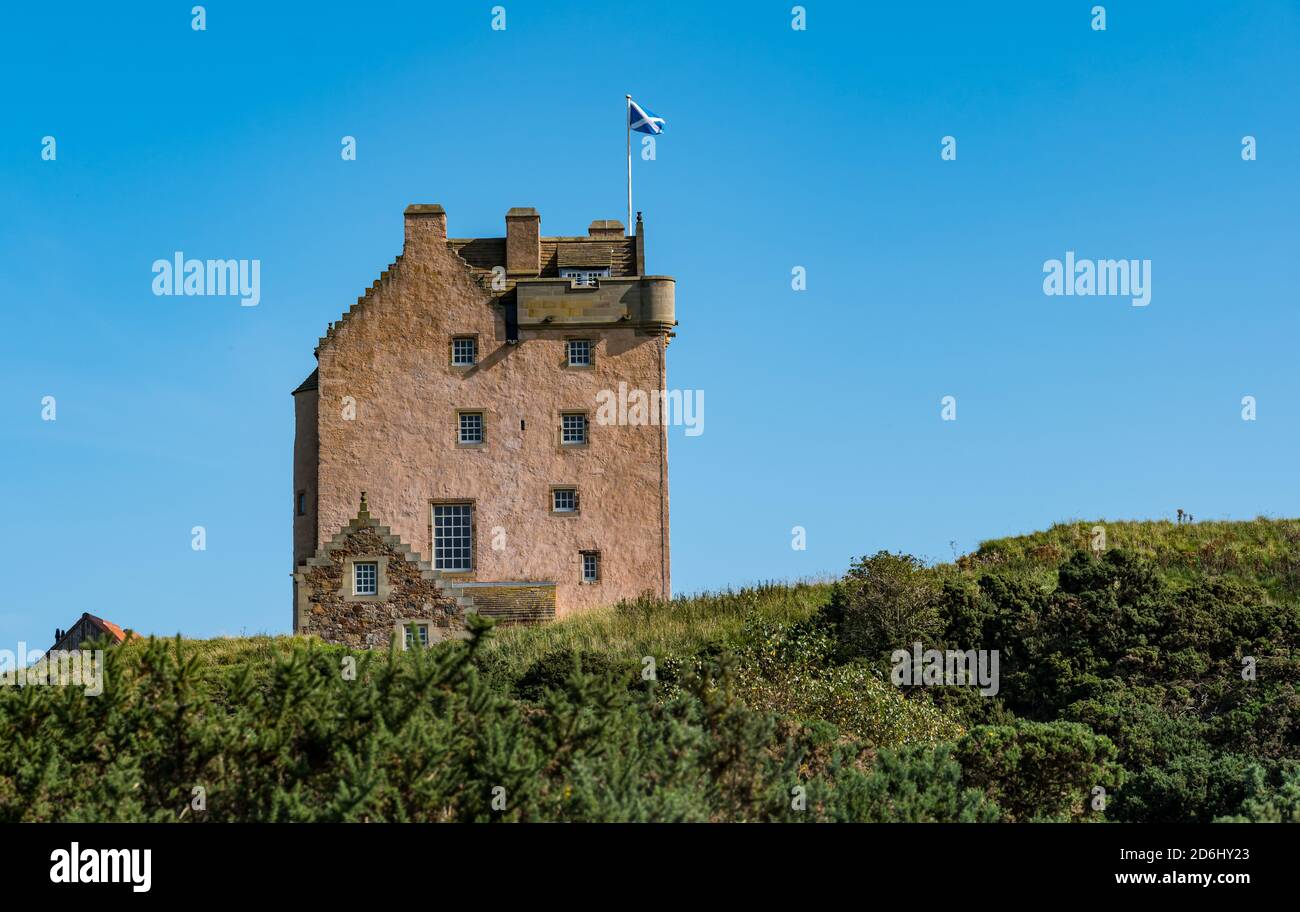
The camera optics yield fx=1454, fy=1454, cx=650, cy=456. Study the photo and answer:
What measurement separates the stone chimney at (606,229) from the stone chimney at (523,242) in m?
1.80

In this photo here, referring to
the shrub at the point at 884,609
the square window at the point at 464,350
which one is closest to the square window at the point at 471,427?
the square window at the point at 464,350

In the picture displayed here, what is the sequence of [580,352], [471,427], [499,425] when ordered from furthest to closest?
[580,352] < [471,427] < [499,425]

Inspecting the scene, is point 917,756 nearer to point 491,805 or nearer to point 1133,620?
point 491,805

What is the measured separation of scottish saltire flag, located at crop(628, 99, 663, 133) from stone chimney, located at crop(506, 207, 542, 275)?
4175 mm

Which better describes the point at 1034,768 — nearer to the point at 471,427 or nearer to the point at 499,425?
the point at 499,425

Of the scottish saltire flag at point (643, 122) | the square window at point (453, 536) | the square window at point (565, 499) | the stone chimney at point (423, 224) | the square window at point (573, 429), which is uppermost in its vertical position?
the scottish saltire flag at point (643, 122)

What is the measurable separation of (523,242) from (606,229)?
280 centimetres

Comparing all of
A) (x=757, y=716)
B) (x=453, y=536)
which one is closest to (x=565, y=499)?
(x=453, y=536)

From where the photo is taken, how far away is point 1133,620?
30312 mm

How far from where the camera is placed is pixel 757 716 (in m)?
15.6

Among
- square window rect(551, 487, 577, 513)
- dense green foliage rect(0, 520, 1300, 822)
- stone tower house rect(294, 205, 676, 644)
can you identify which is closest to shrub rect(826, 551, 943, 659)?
dense green foliage rect(0, 520, 1300, 822)

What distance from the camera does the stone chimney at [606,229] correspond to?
46906mm

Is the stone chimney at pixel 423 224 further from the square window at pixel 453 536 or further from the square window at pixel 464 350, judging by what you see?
the square window at pixel 453 536
